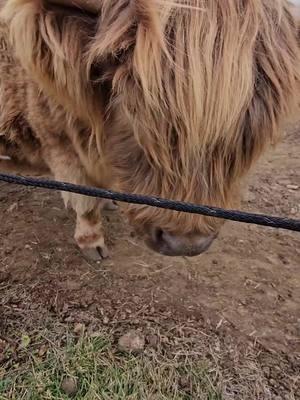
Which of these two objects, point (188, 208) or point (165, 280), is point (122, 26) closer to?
point (188, 208)

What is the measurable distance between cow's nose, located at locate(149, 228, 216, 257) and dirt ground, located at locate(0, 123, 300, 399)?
0.89 metres

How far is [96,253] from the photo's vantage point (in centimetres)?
320

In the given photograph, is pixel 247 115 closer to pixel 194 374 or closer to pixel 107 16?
pixel 107 16

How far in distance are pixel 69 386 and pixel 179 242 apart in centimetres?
104

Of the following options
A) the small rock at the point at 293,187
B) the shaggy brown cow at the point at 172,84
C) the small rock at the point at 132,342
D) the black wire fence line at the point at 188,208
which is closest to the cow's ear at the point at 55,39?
the shaggy brown cow at the point at 172,84

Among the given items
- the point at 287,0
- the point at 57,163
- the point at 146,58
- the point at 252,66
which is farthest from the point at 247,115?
the point at 57,163

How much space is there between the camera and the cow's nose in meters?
1.89

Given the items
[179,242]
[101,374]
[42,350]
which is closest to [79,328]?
[42,350]

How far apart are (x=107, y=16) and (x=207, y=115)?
1.75 ft

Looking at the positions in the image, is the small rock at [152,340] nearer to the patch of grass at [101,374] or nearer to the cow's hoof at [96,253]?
the patch of grass at [101,374]

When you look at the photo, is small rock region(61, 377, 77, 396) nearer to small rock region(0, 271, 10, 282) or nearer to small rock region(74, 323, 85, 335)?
small rock region(74, 323, 85, 335)

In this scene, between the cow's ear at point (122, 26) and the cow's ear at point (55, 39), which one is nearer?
the cow's ear at point (122, 26)

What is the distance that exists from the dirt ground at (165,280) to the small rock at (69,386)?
40cm

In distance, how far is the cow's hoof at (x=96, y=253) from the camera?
3.20 meters
